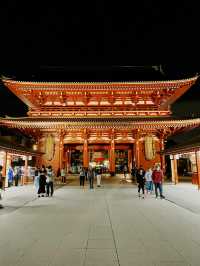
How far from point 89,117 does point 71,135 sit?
3197 millimetres

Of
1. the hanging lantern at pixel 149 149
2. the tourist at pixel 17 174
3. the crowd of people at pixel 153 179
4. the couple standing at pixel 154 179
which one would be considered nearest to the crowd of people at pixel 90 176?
the crowd of people at pixel 153 179

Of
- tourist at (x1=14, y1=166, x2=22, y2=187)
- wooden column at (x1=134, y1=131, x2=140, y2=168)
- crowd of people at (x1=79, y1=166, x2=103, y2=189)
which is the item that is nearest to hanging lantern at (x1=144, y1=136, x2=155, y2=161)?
wooden column at (x1=134, y1=131, x2=140, y2=168)

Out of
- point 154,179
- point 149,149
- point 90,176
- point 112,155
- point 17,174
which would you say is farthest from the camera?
point 112,155

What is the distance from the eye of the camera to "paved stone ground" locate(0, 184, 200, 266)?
4254mm

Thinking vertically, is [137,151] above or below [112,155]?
above

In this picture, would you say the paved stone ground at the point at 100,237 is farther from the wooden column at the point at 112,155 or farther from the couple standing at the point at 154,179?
the wooden column at the point at 112,155

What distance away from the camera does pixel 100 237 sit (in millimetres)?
5578

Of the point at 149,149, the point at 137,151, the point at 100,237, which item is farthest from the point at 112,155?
the point at 100,237

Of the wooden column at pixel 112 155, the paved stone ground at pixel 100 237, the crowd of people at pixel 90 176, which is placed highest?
the wooden column at pixel 112 155

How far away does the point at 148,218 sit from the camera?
749cm

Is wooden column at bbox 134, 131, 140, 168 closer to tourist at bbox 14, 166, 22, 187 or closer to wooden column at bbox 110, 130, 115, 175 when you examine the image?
wooden column at bbox 110, 130, 115, 175

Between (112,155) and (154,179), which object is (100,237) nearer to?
(154,179)

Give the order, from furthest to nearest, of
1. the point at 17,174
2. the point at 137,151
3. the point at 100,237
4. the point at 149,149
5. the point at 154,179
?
the point at 137,151 < the point at 149,149 < the point at 17,174 < the point at 154,179 < the point at 100,237

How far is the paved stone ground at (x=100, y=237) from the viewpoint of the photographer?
167 inches
